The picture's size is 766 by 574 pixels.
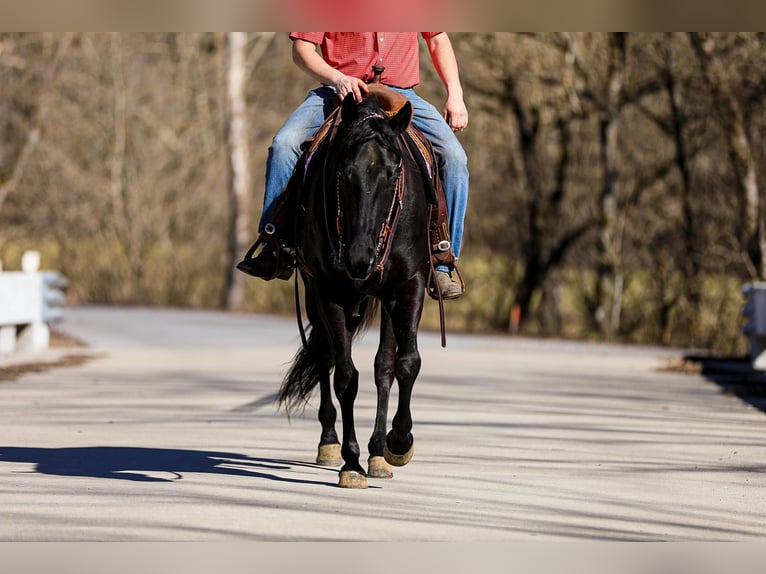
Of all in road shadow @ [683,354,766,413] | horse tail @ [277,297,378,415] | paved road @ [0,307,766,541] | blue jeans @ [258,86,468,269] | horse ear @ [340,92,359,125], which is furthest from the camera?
road shadow @ [683,354,766,413]

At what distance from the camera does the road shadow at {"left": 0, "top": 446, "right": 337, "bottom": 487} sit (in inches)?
369

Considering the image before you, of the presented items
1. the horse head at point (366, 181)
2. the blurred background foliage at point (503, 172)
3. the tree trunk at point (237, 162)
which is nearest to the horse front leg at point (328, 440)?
the horse head at point (366, 181)

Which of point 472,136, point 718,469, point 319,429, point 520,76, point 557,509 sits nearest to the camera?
point 557,509

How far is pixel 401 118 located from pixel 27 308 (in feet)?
39.7

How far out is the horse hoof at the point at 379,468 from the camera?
930 cm

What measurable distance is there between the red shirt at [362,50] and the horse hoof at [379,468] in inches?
90.8

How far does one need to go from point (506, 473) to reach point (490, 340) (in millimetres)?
16320

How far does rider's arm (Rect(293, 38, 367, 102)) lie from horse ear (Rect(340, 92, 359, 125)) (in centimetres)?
36

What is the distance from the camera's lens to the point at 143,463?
996 cm

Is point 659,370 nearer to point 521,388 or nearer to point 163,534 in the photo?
point 521,388

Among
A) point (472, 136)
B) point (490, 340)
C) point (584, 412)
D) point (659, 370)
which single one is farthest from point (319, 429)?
point (472, 136)

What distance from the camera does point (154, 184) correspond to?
132 feet

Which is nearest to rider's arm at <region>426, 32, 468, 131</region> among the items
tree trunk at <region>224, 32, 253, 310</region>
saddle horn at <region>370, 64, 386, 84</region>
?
saddle horn at <region>370, 64, 386, 84</region>

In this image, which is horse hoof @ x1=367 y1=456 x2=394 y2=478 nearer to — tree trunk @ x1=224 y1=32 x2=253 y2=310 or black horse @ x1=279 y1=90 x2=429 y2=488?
black horse @ x1=279 y1=90 x2=429 y2=488
